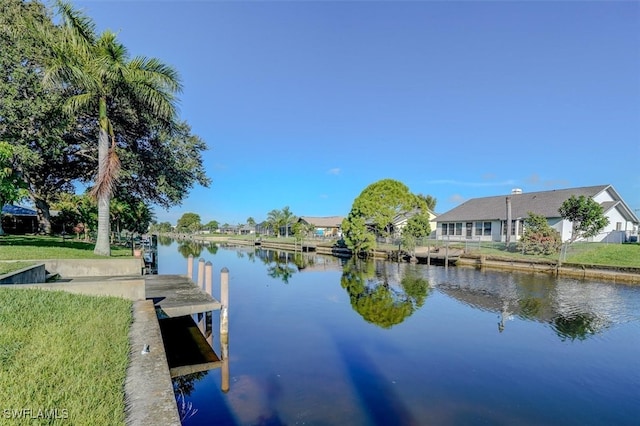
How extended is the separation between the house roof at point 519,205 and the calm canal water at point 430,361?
16.4 meters

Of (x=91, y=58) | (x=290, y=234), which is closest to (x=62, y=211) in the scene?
(x=91, y=58)

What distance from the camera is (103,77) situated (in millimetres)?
14469

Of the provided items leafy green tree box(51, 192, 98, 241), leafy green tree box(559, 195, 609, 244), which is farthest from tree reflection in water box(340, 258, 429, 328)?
leafy green tree box(51, 192, 98, 241)

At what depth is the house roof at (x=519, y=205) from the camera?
3197cm

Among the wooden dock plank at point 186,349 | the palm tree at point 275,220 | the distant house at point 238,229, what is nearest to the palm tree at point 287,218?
the palm tree at point 275,220

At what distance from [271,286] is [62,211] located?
69.2 feet

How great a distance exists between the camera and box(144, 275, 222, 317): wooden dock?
8906mm

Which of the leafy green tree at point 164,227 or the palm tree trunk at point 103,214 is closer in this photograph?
the palm tree trunk at point 103,214

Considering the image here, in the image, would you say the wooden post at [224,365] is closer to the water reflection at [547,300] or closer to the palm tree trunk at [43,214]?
the water reflection at [547,300]

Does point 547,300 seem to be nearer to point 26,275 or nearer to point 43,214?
point 26,275

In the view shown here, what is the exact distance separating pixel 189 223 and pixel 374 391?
13648 centimetres

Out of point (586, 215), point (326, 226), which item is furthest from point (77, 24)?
point (326, 226)

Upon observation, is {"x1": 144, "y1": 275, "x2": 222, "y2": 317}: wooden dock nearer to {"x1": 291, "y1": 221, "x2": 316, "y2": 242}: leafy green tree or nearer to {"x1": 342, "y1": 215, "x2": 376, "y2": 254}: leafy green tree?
{"x1": 342, "y1": 215, "x2": 376, "y2": 254}: leafy green tree

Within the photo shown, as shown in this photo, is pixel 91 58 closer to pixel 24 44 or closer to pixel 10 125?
pixel 24 44
